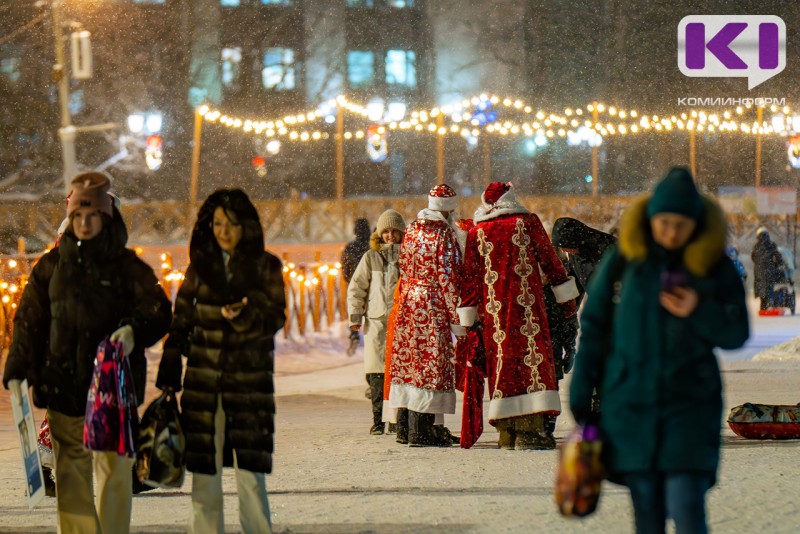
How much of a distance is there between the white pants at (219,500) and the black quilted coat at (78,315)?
369 mm

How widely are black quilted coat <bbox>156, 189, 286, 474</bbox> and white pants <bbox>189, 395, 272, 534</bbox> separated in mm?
41

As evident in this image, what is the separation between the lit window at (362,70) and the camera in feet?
174

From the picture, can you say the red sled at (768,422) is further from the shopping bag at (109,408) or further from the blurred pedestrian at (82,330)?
the shopping bag at (109,408)

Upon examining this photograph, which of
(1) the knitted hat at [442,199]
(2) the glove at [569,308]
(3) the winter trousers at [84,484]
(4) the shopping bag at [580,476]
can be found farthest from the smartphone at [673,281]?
(1) the knitted hat at [442,199]

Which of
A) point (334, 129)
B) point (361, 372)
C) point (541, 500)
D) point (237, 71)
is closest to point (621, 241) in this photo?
point (541, 500)

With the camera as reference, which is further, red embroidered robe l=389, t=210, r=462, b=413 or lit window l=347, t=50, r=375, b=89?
lit window l=347, t=50, r=375, b=89

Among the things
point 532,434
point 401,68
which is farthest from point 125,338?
point 401,68

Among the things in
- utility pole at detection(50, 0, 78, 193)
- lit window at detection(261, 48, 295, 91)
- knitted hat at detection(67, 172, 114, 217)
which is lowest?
knitted hat at detection(67, 172, 114, 217)

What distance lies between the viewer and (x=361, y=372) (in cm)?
1557

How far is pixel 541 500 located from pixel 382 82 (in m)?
47.1

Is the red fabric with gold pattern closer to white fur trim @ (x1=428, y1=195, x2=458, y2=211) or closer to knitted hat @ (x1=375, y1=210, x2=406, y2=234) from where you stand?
white fur trim @ (x1=428, y1=195, x2=458, y2=211)

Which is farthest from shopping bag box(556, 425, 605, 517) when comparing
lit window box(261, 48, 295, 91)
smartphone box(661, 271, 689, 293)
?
lit window box(261, 48, 295, 91)

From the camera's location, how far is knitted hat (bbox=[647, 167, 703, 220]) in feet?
13.6

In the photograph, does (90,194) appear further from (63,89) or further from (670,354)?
(63,89)
